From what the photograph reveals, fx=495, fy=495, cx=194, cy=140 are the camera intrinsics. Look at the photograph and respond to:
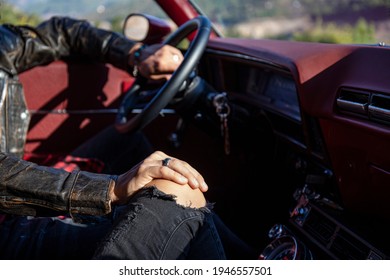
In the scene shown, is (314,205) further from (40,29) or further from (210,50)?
(40,29)

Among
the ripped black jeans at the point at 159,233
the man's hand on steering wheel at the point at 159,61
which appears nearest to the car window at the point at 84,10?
the man's hand on steering wheel at the point at 159,61

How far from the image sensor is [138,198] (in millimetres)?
1176

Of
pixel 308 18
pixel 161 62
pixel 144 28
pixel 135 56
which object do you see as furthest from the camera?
pixel 308 18

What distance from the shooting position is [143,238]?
1100mm

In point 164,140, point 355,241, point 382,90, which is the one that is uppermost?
point 382,90

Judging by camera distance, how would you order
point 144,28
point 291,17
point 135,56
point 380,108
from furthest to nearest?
point 291,17 → point 144,28 → point 135,56 → point 380,108

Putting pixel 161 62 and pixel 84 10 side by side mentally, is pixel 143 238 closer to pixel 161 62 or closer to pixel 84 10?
pixel 161 62

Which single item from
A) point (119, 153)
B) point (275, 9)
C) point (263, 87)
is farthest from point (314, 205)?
point (275, 9)

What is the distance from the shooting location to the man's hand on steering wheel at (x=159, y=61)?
6.22 feet

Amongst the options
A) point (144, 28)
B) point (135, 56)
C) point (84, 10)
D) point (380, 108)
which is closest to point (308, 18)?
point (84, 10)

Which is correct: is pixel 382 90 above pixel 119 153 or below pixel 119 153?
above

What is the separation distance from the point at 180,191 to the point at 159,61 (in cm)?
82

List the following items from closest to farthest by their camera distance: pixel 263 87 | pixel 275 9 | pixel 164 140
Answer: pixel 263 87 → pixel 164 140 → pixel 275 9

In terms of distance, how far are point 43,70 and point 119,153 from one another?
1.81 feet
